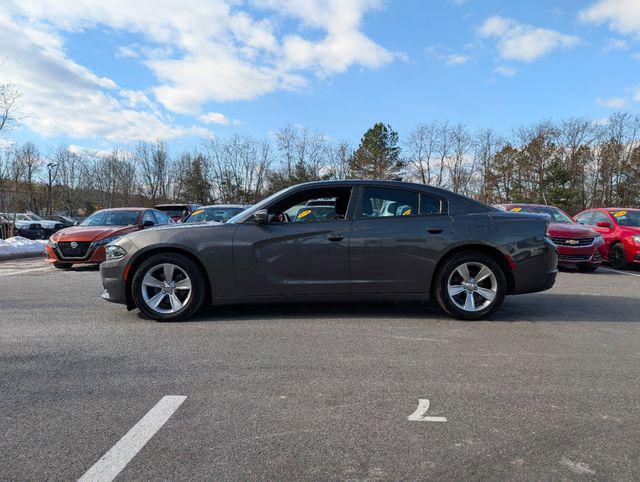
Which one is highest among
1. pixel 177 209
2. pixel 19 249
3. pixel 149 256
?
pixel 177 209

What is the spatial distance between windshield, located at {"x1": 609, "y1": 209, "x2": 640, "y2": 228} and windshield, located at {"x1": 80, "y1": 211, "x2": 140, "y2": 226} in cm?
1219

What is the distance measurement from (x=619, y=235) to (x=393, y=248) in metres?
8.69

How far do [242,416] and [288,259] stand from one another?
2.43 m

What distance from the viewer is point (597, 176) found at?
1474 inches

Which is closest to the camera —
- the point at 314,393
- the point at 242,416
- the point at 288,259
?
the point at 242,416

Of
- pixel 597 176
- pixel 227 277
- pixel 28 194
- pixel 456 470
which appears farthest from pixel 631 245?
pixel 28 194

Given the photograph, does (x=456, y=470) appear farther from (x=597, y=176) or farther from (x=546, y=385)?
(x=597, y=176)

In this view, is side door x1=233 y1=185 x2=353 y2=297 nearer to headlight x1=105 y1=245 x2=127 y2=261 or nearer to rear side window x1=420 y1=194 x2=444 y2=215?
rear side window x1=420 y1=194 x2=444 y2=215

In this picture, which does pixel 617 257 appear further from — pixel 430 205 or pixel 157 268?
pixel 157 268

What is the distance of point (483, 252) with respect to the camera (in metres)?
5.36

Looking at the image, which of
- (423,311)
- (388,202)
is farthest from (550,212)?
(388,202)

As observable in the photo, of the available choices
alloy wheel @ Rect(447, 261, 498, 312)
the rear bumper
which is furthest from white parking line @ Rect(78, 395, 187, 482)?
the rear bumper

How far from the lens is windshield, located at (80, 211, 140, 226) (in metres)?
11.3

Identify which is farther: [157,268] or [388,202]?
→ [388,202]
